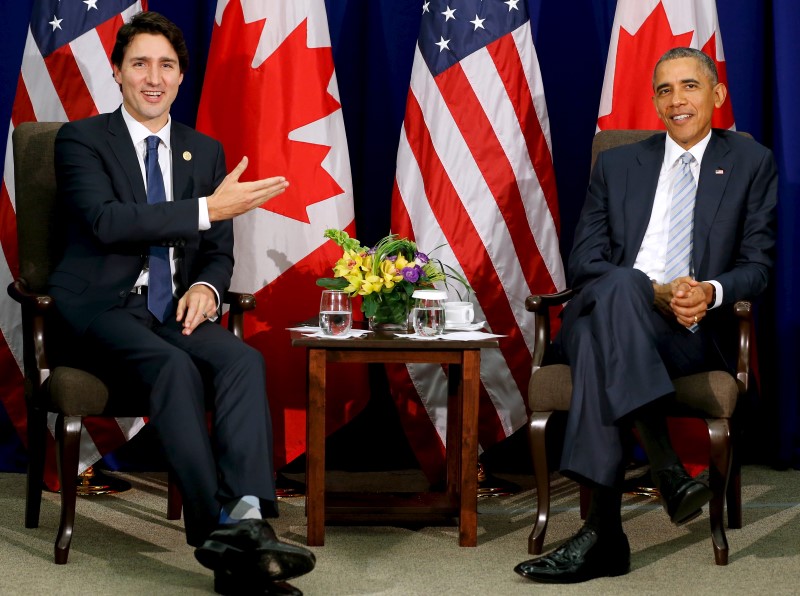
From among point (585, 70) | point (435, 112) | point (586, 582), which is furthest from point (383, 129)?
point (586, 582)

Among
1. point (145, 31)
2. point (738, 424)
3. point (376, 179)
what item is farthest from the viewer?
point (376, 179)

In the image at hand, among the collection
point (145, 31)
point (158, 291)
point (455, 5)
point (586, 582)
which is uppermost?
point (455, 5)

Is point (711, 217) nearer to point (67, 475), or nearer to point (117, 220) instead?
point (117, 220)

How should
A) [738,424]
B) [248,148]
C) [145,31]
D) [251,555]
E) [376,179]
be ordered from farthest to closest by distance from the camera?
1. [376,179]
2. [248,148]
3. [145,31]
4. [738,424]
5. [251,555]

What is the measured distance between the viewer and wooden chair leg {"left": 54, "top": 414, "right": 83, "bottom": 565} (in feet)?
8.68

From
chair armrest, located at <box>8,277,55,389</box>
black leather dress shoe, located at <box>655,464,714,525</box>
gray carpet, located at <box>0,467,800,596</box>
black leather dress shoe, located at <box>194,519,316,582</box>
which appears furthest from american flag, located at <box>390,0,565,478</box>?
black leather dress shoe, located at <box>194,519,316,582</box>

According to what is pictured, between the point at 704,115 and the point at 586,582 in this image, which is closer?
the point at 586,582

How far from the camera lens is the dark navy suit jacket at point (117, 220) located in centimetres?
279

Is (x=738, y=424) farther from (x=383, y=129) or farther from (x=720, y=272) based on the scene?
(x=383, y=129)

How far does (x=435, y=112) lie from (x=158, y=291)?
1.30 meters

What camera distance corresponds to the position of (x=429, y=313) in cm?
297

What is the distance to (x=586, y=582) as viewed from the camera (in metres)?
2.57

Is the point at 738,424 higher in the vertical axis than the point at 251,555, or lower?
higher

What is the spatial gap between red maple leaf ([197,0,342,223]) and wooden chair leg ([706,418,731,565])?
1595 millimetres
